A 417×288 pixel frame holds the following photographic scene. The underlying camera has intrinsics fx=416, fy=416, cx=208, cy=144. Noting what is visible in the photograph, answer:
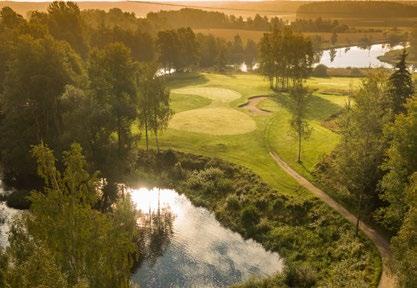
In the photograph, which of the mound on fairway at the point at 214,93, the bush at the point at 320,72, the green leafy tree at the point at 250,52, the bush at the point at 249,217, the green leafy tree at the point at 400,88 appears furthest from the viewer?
the green leafy tree at the point at 250,52

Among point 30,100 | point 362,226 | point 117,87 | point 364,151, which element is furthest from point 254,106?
point 364,151

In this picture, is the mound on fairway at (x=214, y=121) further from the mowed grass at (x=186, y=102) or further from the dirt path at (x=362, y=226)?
the dirt path at (x=362, y=226)

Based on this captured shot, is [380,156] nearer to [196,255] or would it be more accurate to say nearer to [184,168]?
[196,255]

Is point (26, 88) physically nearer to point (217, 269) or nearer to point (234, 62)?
point (217, 269)

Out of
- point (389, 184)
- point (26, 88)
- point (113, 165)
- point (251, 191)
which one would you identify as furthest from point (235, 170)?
point (26, 88)

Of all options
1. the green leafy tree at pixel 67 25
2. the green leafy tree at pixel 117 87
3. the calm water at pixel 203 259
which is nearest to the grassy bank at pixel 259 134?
the calm water at pixel 203 259

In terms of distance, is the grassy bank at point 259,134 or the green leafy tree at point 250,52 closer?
the grassy bank at point 259,134

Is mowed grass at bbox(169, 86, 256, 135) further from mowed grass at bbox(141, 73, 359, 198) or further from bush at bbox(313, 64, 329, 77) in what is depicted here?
bush at bbox(313, 64, 329, 77)

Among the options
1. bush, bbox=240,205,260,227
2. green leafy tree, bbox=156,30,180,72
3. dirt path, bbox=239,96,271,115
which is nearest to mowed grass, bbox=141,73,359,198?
dirt path, bbox=239,96,271,115
